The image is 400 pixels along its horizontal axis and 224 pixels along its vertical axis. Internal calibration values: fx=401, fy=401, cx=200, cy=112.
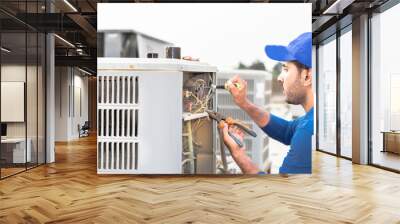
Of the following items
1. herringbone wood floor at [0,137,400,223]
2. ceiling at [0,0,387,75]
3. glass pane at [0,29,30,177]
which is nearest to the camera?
herringbone wood floor at [0,137,400,223]

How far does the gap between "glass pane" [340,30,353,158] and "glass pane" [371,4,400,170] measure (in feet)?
2.91

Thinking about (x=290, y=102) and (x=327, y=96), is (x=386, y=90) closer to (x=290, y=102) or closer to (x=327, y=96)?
(x=290, y=102)

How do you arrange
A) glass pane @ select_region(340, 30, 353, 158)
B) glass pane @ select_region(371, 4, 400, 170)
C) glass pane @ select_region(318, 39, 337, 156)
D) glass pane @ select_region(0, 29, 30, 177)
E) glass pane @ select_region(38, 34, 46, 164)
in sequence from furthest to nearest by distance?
glass pane @ select_region(318, 39, 337, 156)
glass pane @ select_region(340, 30, 353, 158)
glass pane @ select_region(38, 34, 46, 164)
glass pane @ select_region(371, 4, 400, 170)
glass pane @ select_region(0, 29, 30, 177)

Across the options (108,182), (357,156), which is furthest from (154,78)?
(357,156)

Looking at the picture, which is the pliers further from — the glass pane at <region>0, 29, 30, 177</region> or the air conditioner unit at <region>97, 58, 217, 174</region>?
the glass pane at <region>0, 29, 30, 177</region>

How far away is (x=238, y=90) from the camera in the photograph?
586cm

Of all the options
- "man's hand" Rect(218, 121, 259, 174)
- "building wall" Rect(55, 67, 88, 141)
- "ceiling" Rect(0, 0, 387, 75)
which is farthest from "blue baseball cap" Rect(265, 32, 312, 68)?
"building wall" Rect(55, 67, 88, 141)

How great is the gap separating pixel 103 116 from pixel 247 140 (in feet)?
6.98

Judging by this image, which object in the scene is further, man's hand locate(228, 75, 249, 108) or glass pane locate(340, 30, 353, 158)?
glass pane locate(340, 30, 353, 158)

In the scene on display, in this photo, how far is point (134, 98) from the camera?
19.1ft

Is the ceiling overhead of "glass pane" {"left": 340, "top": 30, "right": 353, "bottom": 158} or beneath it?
overhead

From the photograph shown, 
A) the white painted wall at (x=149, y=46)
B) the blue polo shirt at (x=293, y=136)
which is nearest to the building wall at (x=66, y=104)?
the white painted wall at (x=149, y=46)

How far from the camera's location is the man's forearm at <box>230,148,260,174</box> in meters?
5.81

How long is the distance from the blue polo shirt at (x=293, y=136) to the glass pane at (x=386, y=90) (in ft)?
5.56
